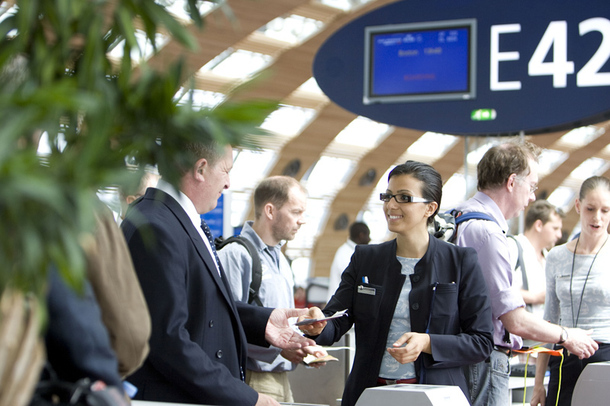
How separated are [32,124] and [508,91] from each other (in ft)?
24.7

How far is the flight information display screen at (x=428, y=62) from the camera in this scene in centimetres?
804

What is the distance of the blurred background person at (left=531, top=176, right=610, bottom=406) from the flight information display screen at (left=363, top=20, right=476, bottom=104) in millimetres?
4084

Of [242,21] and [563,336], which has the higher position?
[242,21]

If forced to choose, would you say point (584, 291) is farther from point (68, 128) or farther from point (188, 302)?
point (68, 128)

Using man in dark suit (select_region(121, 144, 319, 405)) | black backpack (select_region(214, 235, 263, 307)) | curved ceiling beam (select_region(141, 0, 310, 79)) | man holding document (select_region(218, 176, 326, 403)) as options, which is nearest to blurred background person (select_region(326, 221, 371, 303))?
man holding document (select_region(218, 176, 326, 403))

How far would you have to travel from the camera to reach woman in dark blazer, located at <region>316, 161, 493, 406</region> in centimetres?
295

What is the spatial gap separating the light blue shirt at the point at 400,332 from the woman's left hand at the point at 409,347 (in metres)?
0.19

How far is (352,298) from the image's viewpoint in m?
3.25

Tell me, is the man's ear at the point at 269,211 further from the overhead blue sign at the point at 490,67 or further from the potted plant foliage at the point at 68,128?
the overhead blue sign at the point at 490,67

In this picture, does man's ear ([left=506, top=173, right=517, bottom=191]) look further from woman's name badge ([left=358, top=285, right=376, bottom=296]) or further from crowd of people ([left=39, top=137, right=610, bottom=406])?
woman's name badge ([left=358, top=285, right=376, bottom=296])

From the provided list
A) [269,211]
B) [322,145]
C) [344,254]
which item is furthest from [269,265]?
[322,145]

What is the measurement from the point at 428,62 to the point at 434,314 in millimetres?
5616

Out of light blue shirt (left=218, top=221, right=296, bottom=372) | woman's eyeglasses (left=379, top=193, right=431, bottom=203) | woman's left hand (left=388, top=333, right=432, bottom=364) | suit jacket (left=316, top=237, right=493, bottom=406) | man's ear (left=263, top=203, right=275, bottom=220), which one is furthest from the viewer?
man's ear (left=263, top=203, right=275, bottom=220)

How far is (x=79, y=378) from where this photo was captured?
141cm
